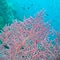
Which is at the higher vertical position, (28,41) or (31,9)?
(31,9)

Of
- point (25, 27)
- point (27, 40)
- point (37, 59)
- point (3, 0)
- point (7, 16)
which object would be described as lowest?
point (37, 59)

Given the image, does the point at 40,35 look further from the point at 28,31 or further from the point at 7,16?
the point at 7,16

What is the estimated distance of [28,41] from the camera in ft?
13.1

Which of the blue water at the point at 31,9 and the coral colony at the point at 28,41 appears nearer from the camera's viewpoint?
the coral colony at the point at 28,41

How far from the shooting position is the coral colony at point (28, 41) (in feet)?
12.8

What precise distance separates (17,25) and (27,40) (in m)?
0.47

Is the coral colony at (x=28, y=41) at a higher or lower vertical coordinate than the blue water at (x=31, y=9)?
lower

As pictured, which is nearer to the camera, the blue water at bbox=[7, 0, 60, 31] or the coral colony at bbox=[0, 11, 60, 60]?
the coral colony at bbox=[0, 11, 60, 60]

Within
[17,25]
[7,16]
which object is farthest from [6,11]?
[17,25]

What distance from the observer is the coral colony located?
389cm

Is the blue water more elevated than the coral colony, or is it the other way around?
the blue water

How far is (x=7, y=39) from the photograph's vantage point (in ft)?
13.4

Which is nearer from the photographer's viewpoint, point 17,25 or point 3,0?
point 17,25

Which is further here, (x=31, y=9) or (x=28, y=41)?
(x=31, y=9)
